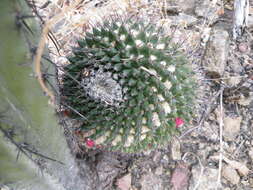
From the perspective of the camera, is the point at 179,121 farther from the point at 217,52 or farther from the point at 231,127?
the point at 217,52

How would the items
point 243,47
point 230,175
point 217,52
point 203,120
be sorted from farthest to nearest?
point 243,47 < point 217,52 < point 203,120 < point 230,175

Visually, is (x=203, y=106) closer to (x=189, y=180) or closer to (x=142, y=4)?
(x=189, y=180)

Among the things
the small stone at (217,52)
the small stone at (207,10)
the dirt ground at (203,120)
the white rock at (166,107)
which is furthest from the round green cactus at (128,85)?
the small stone at (207,10)

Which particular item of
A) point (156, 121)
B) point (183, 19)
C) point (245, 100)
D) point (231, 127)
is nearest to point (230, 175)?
point (231, 127)

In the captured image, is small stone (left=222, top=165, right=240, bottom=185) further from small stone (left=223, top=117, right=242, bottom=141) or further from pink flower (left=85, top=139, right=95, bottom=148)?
pink flower (left=85, top=139, right=95, bottom=148)

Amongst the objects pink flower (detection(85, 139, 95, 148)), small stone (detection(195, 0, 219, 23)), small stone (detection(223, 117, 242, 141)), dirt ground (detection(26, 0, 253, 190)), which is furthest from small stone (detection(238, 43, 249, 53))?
pink flower (detection(85, 139, 95, 148))
